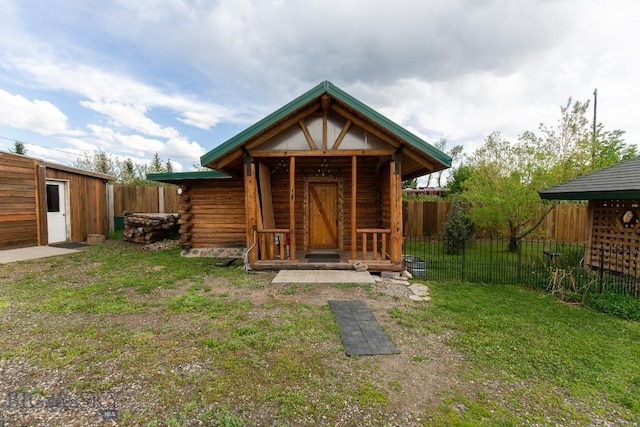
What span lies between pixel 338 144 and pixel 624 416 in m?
5.71

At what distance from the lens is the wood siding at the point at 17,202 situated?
28.9ft

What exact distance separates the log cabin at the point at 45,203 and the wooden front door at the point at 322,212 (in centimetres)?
935

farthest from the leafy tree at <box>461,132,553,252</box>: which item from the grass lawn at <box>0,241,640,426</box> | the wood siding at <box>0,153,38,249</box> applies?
the wood siding at <box>0,153,38,249</box>

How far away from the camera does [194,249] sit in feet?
30.5

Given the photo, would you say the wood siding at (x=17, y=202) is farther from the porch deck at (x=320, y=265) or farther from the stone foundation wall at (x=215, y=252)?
the porch deck at (x=320, y=265)

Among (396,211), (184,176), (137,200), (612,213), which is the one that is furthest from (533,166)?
(137,200)

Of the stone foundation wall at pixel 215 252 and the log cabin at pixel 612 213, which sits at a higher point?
the log cabin at pixel 612 213

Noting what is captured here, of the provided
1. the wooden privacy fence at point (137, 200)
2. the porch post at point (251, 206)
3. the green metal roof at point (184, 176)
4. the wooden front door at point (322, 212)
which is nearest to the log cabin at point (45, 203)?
the wooden privacy fence at point (137, 200)

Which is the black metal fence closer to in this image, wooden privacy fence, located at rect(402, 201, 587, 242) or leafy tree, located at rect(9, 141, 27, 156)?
wooden privacy fence, located at rect(402, 201, 587, 242)

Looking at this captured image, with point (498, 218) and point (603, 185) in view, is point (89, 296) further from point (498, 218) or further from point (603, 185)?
point (498, 218)

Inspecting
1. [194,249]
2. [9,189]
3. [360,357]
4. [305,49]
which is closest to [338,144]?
[360,357]

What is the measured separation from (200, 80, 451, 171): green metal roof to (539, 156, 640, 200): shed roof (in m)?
3.01

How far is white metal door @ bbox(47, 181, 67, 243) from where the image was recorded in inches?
397

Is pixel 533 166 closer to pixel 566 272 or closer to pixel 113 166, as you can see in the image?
pixel 566 272
